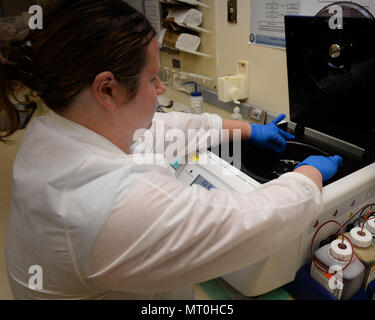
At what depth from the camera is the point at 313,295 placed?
3.03 feet

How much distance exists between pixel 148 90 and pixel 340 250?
0.67m

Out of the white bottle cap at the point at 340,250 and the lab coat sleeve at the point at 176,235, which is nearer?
the lab coat sleeve at the point at 176,235

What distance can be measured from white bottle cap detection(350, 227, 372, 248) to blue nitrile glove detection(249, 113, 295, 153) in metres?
0.42

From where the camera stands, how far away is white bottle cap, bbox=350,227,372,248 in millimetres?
898

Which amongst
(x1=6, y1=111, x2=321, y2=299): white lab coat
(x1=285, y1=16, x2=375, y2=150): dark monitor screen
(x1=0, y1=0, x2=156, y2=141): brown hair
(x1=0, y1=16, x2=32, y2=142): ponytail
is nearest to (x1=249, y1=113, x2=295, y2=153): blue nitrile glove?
(x1=285, y1=16, x2=375, y2=150): dark monitor screen

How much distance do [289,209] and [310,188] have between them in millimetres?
110

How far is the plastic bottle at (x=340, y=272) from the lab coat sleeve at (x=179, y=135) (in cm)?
55

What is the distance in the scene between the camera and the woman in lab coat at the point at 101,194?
0.61m

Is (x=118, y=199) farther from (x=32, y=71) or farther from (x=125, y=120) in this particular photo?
(x=32, y=71)

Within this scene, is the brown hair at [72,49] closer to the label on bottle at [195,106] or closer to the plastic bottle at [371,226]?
the plastic bottle at [371,226]

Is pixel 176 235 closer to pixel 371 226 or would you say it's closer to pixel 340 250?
pixel 340 250

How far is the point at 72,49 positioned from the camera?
63 cm

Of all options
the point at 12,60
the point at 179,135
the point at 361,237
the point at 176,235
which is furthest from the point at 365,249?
the point at 12,60

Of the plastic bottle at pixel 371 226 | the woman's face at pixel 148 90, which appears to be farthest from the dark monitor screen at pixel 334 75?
the woman's face at pixel 148 90
